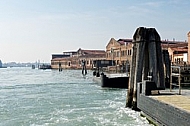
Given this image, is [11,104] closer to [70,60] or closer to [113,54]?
[113,54]

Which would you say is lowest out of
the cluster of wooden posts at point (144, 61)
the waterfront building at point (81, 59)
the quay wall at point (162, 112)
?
the quay wall at point (162, 112)

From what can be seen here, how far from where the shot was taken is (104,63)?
3285 inches

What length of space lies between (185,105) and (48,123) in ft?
23.8

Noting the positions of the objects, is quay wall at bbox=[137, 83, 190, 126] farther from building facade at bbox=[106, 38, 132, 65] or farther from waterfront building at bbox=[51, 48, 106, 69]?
waterfront building at bbox=[51, 48, 106, 69]

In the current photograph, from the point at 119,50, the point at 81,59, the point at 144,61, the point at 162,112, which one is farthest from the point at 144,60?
the point at 81,59

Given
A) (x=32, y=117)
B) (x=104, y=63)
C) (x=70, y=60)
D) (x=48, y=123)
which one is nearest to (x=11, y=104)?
(x=32, y=117)

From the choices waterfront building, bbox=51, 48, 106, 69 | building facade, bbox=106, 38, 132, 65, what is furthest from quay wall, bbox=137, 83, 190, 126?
waterfront building, bbox=51, 48, 106, 69

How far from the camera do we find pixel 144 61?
1920cm

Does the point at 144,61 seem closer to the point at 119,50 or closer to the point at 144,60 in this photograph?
the point at 144,60

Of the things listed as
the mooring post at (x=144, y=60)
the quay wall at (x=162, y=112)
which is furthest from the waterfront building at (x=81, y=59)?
the quay wall at (x=162, y=112)

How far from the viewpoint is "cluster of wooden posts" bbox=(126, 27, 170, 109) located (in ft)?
59.6

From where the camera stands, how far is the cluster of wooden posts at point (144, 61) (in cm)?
1816

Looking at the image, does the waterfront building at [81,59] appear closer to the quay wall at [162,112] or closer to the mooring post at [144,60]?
the mooring post at [144,60]

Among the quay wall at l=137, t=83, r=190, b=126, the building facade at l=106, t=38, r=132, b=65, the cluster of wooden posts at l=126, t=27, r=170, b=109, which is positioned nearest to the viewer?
the quay wall at l=137, t=83, r=190, b=126
